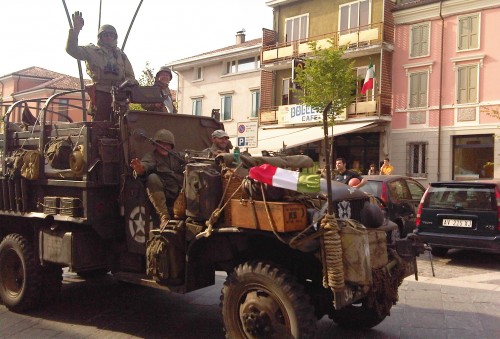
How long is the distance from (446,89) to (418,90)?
4.37ft

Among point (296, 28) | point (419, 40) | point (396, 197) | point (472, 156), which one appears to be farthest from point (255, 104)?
point (396, 197)

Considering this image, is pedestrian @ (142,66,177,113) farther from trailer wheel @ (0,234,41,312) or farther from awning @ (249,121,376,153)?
awning @ (249,121,376,153)

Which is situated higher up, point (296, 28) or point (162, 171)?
point (296, 28)

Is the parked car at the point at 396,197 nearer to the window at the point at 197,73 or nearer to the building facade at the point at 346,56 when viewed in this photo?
the building facade at the point at 346,56

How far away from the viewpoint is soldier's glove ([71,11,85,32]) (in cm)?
627

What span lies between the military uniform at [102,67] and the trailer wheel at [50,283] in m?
1.82

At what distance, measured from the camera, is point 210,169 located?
4887 mm

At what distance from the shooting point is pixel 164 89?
7.04 meters

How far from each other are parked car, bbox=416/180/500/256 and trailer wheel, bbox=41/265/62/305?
6450 mm

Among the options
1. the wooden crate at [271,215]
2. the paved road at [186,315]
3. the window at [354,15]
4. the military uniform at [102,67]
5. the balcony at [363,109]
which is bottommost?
the paved road at [186,315]

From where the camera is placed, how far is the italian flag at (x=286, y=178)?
4.27 metres

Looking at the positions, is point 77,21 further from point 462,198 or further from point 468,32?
point 468,32

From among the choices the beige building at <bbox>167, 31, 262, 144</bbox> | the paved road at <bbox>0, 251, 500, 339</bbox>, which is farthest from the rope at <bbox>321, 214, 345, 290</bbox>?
the beige building at <bbox>167, 31, 262, 144</bbox>

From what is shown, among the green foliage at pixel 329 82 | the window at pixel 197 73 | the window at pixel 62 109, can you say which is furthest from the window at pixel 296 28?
the window at pixel 62 109
